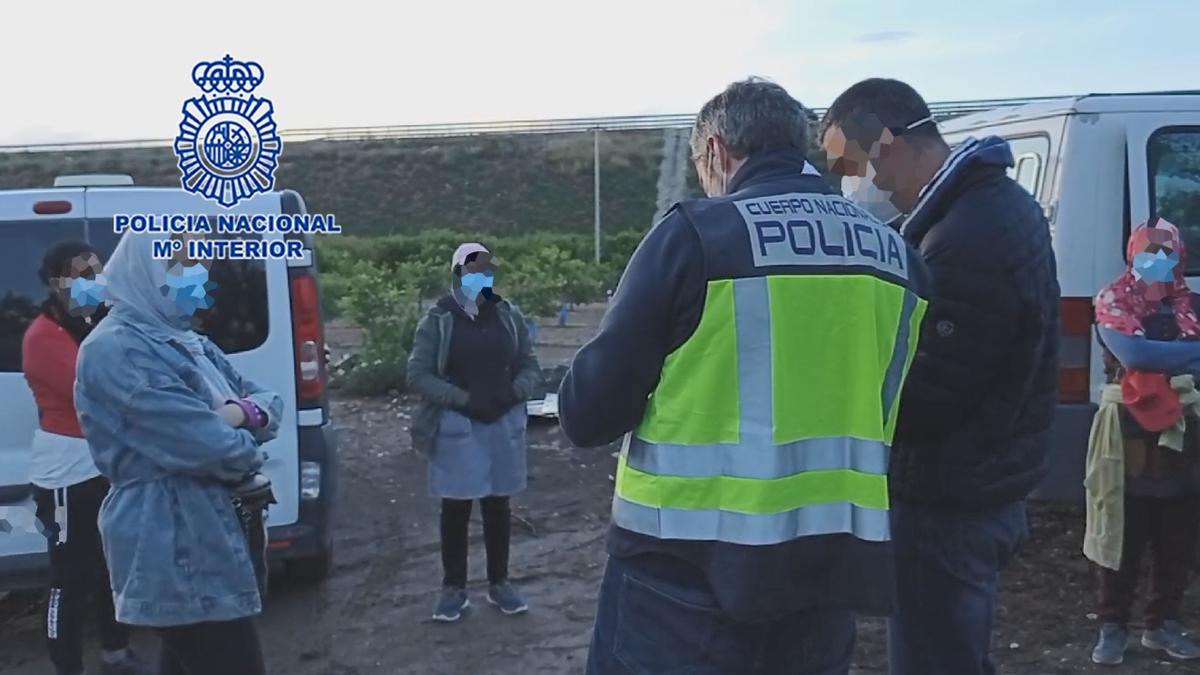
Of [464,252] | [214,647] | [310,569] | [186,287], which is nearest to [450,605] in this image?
[310,569]

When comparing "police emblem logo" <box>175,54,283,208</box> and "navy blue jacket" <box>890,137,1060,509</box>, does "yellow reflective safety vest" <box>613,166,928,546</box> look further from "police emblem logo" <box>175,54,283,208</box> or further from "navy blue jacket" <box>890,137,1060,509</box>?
"police emblem logo" <box>175,54,283,208</box>

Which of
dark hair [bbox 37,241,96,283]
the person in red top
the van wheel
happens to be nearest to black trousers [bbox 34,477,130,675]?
the person in red top

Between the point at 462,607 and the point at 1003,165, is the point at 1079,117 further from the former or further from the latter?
the point at 462,607

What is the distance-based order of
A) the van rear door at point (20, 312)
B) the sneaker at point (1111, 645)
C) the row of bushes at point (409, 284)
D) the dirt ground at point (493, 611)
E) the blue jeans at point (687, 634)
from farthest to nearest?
1. the row of bushes at point (409, 284)
2. the van rear door at point (20, 312)
3. the dirt ground at point (493, 611)
4. the sneaker at point (1111, 645)
5. the blue jeans at point (687, 634)

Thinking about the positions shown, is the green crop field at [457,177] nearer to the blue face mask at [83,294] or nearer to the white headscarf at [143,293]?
the blue face mask at [83,294]

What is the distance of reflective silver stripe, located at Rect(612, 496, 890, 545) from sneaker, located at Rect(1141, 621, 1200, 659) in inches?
Answer: 117

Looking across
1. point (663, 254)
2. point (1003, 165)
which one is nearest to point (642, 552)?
point (663, 254)

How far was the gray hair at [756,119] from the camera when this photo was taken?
235cm

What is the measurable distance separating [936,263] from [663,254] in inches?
33.4

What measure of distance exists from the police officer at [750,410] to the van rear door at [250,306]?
312cm

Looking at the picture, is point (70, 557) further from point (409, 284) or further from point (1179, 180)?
point (409, 284)

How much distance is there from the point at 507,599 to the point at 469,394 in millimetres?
1002

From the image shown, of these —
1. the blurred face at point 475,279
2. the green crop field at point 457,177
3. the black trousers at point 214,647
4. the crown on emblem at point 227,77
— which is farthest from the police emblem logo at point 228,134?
the green crop field at point 457,177

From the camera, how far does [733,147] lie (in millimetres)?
2377
